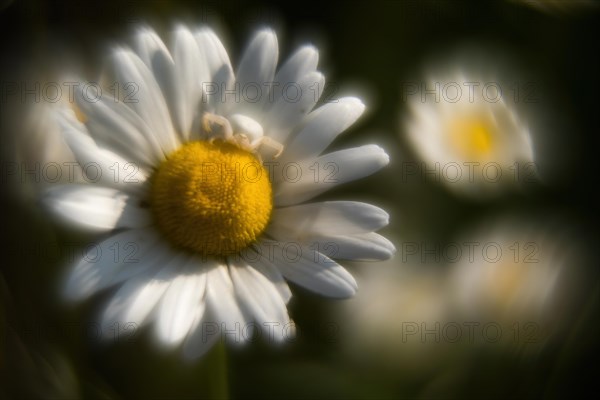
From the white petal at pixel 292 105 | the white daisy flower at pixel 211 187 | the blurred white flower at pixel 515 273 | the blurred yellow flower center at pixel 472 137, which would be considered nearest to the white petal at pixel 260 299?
the white daisy flower at pixel 211 187

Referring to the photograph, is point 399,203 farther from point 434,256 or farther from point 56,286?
point 56,286

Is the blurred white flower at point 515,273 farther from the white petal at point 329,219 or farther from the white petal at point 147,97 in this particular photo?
the white petal at point 147,97

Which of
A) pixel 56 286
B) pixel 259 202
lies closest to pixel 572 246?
pixel 259 202

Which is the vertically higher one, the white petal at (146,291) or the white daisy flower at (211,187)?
the white daisy flower at (211,187)

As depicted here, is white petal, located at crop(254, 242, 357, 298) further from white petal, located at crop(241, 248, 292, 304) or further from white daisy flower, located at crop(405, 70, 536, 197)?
white daisy flower, located at crop(405, 70, 536, 197)

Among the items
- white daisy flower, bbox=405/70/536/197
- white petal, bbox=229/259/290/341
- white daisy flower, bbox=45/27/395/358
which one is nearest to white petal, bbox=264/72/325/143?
white daisy flower, bbox=45/27/395/358

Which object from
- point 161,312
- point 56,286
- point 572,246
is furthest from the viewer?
point 572,246
